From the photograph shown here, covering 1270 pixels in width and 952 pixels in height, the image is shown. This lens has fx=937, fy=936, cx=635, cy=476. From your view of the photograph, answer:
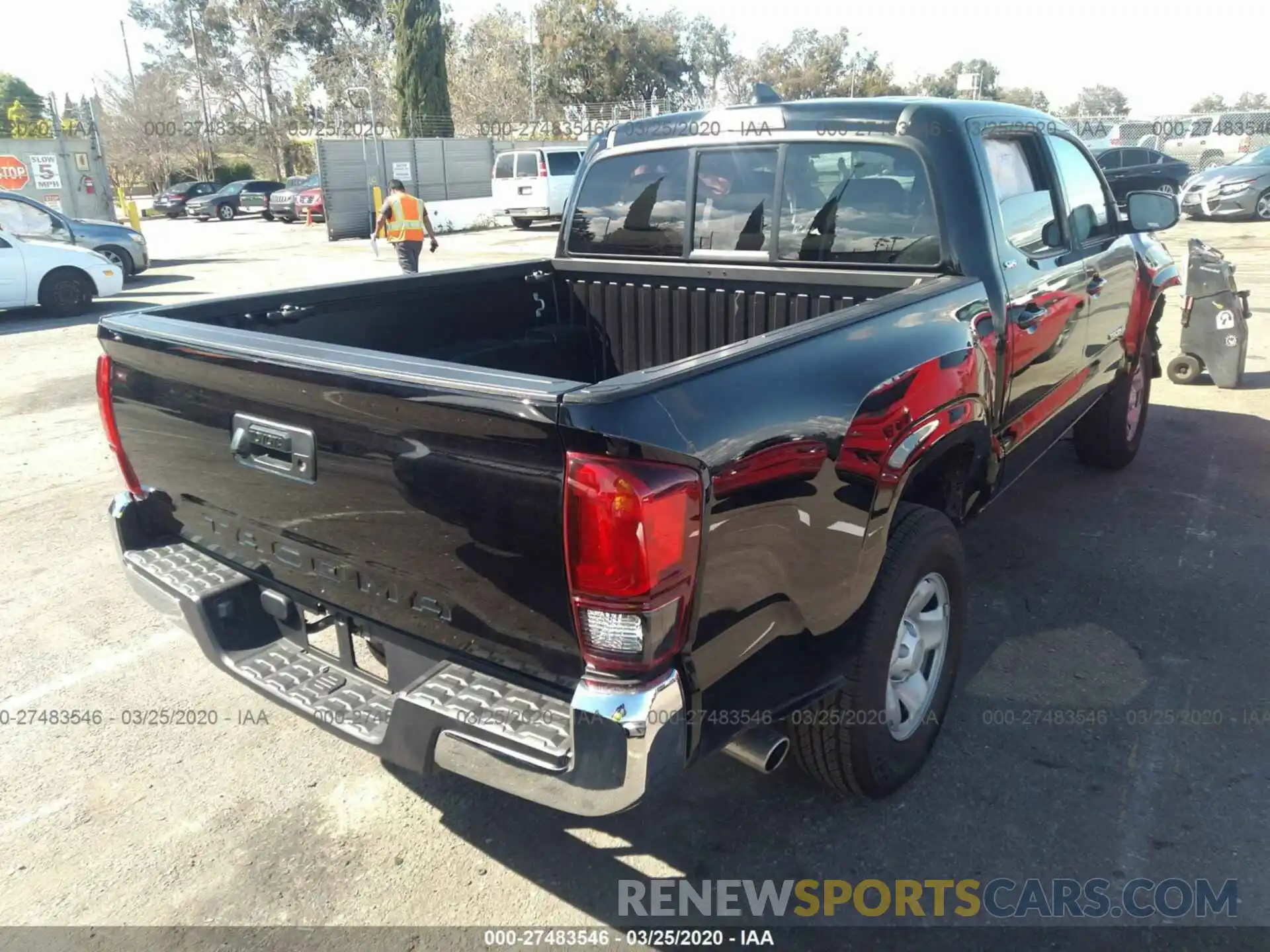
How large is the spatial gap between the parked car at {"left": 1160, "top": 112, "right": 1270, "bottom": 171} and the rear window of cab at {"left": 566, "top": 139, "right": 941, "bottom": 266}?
30.9 m

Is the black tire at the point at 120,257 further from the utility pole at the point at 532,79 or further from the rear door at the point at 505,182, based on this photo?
the utility pole at the point at 532,79

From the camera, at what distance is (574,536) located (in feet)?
6.23

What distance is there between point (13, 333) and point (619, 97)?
44827mm

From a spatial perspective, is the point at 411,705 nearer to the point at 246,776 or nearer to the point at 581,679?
the point at 581,679

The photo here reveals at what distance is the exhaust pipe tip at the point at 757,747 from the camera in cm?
228

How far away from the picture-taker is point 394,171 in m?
26.3

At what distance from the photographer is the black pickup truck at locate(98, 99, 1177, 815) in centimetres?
195

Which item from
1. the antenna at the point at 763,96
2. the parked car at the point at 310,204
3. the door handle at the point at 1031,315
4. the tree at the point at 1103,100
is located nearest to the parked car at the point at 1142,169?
the antenna at the point at 763,96

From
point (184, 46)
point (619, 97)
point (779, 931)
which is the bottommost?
point (779, 931)

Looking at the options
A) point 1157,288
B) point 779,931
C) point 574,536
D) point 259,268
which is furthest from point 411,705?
point 259,268

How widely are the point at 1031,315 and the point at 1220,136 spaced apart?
110 feet

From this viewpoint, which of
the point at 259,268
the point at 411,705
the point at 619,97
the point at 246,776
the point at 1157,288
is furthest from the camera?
the point at 619,97

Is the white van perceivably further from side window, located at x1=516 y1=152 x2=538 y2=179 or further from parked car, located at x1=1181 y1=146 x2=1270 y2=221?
parked car, located at x1=1181 y1=146 x2=1270 y2=221

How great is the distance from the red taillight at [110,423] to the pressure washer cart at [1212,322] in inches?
286
